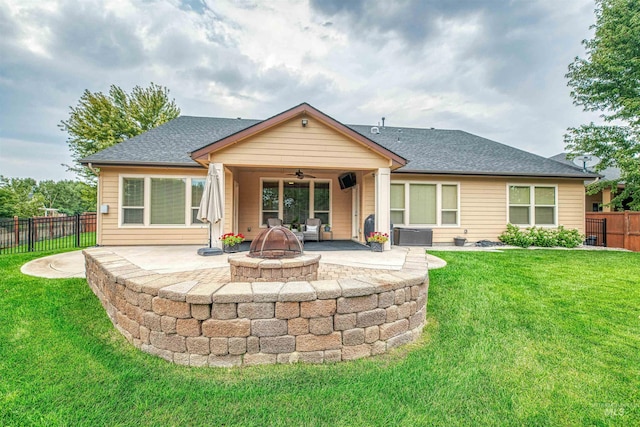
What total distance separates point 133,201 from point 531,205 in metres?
13.8

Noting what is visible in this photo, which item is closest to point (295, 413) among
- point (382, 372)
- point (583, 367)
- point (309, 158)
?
point (382, 372)

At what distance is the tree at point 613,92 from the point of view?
1008 cm

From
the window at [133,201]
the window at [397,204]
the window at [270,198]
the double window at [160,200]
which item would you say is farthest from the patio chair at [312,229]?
the window at [133,201]

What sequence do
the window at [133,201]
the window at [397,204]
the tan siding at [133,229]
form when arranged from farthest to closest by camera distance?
the window at [397,204] < the window at [133,201] < the tan siding at [133,229]

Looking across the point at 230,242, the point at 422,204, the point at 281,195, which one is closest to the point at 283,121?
the point at 230,242

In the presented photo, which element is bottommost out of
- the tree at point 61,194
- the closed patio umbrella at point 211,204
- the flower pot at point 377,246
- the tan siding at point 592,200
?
the flower pot at point 377,246

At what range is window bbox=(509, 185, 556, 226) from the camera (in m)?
10.2

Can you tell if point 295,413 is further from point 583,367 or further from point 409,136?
point 409,136

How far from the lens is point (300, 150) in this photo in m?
7.15

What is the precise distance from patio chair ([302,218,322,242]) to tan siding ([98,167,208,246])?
131 inches

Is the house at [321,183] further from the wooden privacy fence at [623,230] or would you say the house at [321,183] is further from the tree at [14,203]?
the tree at [14,203]

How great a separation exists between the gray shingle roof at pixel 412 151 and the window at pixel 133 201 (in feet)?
2.47

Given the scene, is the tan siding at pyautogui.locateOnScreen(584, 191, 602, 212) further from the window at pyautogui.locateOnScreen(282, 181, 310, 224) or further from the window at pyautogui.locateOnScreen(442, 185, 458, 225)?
the window at pyautogui.locateOnScreen(282, 181, 310, 224)

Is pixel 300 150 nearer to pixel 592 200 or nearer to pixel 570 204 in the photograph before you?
pixel 570 204
